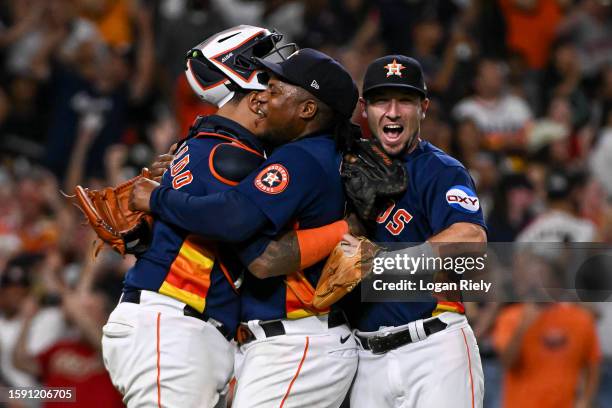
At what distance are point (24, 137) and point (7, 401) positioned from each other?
3645 millimetres

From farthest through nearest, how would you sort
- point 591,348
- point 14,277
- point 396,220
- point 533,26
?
point 533,26
point 14,277
point 591,348
point 396,220

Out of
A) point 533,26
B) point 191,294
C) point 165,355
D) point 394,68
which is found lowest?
point 165,355

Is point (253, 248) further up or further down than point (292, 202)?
further down

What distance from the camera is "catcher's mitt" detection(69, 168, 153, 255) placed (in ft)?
15.3

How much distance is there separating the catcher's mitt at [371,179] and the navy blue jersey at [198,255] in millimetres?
401

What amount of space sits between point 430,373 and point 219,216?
3.69ft

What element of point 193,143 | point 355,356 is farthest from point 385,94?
point 355,356

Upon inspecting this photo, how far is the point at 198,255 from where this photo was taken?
15.0 feet

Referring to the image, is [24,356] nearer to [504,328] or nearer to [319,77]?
[504,328]

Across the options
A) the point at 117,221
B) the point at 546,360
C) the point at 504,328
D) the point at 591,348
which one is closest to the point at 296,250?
the point at 117,221

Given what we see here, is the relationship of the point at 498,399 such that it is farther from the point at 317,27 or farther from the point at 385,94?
the point at 317,27

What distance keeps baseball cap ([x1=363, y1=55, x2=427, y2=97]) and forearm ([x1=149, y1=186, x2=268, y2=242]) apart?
0.83 metres

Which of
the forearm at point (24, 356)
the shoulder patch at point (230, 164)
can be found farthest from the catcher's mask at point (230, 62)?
the forearm at point (24, 356)
